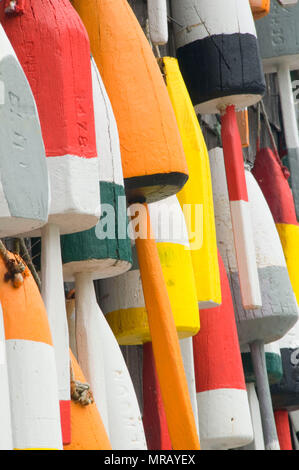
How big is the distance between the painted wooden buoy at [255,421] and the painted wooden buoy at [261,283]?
5.3 inches

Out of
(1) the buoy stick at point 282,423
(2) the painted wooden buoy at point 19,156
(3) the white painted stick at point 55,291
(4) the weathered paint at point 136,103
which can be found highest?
(4) the weathered paint at point 136,103

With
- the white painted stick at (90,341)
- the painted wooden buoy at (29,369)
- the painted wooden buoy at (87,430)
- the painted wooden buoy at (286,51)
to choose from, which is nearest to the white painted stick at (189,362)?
→ the white painted stick at (90,341)

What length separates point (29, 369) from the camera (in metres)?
1.24

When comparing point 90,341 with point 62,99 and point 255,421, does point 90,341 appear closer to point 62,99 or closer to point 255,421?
point 62,99

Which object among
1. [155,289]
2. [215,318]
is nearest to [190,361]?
[215,318]

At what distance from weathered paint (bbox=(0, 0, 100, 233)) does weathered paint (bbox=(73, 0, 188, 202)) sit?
0.19 m

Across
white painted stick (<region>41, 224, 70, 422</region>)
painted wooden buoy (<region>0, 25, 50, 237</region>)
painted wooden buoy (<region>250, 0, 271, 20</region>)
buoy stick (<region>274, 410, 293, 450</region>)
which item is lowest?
buoy stick (<region>274, 410, 293, 450</region>)

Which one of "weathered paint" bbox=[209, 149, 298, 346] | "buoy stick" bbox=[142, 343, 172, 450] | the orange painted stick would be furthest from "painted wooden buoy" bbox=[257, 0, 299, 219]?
the orange painted stick

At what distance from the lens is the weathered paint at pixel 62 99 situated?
1.39 m

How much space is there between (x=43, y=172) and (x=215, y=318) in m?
0.75

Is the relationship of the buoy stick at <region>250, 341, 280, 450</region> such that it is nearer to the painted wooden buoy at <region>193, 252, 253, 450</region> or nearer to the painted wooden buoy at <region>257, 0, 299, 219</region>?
the painted wooden buoy at <region>193, 252, 253, 450</region>

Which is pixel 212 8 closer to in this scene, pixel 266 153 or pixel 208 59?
pixel 208 59

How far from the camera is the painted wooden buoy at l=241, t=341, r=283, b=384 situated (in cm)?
222

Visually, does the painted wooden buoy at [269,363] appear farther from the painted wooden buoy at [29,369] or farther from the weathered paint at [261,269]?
the painted wooden buoy at [29,369]
